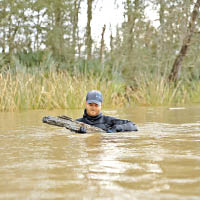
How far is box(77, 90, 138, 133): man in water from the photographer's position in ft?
17.1

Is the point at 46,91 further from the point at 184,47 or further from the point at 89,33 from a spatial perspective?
the point at 184,47

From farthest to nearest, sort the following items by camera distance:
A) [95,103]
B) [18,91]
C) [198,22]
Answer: [198,22]
[18,91]
[95,103]

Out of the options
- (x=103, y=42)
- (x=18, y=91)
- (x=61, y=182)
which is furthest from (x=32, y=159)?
(x=103, y=42)

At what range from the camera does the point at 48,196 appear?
1910 millimetres

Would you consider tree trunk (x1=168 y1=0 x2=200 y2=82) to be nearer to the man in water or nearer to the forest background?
the forest background

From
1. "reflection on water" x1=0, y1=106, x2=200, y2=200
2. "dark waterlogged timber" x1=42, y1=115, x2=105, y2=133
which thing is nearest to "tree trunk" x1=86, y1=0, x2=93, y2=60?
"dark waterlogged timber" x1=42, y1=115, x2=105, y2=133

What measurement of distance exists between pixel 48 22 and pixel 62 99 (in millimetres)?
9369

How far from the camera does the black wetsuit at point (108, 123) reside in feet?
17.1

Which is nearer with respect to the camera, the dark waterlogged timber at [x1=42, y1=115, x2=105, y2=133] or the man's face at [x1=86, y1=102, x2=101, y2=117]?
the dark waterlogged timber at [x1=42, y1=115, x2=105, y2=133]

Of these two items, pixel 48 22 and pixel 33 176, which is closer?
pixel 33 176

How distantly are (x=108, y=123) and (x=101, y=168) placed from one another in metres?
2.99

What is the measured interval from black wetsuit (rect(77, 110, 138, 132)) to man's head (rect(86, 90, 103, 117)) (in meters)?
0.11

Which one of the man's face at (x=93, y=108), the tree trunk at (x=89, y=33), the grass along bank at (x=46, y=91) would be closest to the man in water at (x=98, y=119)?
the man's face at (x=93, y=108)

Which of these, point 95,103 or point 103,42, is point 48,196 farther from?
point 103,42
